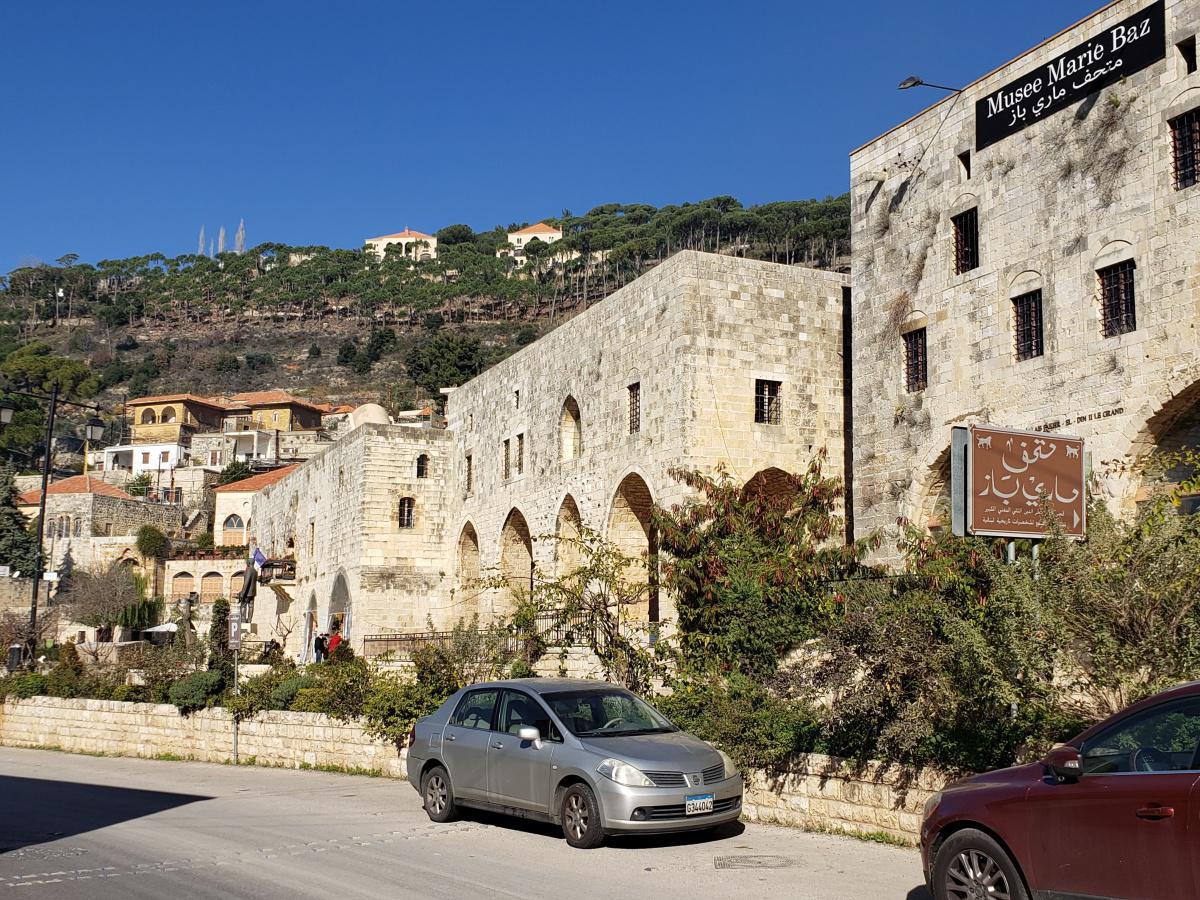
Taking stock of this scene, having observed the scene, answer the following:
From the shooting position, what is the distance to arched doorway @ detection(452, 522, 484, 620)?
3231 cm

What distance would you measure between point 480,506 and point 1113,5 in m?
20.4

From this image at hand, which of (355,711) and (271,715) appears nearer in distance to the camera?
(355,711)

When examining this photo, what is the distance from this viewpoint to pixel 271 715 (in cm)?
1834

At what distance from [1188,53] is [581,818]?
12.4 m

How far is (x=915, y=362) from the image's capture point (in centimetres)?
1864

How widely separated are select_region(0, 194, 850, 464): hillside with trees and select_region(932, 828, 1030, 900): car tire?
7995 centimetres

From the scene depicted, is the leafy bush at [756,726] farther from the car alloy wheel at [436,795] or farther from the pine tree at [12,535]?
the pine tree at [12,535]

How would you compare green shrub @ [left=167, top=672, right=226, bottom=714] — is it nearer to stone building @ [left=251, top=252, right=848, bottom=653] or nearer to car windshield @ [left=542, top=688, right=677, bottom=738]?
stone building @ [left=251, top=252, right=848, bottom=653]

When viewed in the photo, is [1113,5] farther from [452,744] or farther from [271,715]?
[271,715]

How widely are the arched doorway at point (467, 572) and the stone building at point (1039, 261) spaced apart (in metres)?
15.5

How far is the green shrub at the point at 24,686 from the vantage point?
2552 centimetres

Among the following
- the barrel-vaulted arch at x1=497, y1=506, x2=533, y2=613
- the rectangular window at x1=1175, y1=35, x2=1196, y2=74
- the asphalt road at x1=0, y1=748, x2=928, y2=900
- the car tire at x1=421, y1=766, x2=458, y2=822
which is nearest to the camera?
→ the asphalt road at x1=0, y1=748, x2=928, y2=900

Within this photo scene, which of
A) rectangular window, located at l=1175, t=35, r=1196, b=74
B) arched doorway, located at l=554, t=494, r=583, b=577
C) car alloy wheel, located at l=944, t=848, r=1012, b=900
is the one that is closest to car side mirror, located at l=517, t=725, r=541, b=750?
car alloy wheel, located at l=944, t=848, r=1012, b=900

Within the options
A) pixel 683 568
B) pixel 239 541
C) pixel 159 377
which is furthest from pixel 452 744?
pixel 159 377
